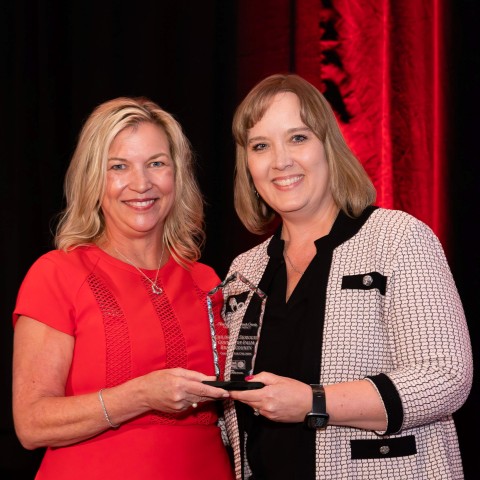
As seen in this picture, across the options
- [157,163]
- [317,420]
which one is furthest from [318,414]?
[157,163]

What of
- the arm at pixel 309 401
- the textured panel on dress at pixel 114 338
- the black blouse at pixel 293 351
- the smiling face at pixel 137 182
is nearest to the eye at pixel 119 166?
the smiling face at pixel 137 182

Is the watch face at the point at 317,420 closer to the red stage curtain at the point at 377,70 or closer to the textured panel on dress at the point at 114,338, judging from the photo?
the textured panel on dress at the point at 114,338

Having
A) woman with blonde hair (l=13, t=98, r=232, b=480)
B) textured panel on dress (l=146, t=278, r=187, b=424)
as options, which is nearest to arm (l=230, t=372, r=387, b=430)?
woman with blonde hair (l=13, t=98, r=232, b=480)

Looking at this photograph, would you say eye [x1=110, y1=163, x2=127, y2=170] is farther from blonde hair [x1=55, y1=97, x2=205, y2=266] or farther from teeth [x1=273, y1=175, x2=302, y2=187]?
teeth [x1=273, y1=175, x2=302, y2=187]

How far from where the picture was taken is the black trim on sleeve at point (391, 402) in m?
1.98

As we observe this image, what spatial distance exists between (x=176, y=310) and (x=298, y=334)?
443 millimetres

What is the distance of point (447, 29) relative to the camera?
10.4 feet

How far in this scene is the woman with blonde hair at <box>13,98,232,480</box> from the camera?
2240 millimetres

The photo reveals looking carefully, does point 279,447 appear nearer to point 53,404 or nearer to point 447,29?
point 53,404

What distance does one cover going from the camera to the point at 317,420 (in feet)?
6.48

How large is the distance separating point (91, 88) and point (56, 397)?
162cm

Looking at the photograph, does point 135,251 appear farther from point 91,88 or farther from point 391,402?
point 91,88

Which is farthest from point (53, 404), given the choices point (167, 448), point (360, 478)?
point (360, 478)

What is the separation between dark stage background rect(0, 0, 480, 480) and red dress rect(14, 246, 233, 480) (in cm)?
103
